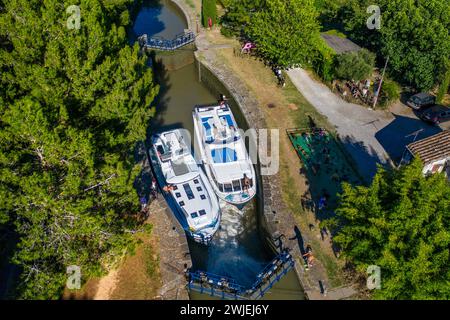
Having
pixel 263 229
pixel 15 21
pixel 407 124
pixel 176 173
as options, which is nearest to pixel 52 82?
pixel 15 21

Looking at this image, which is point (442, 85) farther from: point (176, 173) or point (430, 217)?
point (176, 173)

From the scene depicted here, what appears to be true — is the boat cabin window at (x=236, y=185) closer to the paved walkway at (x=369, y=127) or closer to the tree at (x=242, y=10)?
the paved walkway at (x=369, y=127)

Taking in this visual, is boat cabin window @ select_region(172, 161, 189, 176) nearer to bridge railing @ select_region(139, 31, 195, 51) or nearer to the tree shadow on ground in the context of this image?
the tree shadow on ground

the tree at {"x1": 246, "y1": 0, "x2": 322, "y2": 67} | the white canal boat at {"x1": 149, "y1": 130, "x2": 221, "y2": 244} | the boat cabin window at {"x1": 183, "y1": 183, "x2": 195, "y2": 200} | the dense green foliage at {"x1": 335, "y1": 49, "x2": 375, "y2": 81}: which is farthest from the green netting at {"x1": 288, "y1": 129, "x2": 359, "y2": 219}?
the boat cabin window at {"x1": 183, "y1": 183, "x2": 195, "y2": 200}

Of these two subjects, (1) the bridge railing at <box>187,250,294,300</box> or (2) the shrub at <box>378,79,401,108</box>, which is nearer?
(1) the bridge railing at <box>187,250,294,300</box>

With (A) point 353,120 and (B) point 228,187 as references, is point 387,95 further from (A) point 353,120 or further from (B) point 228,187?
(B) point 228,187
